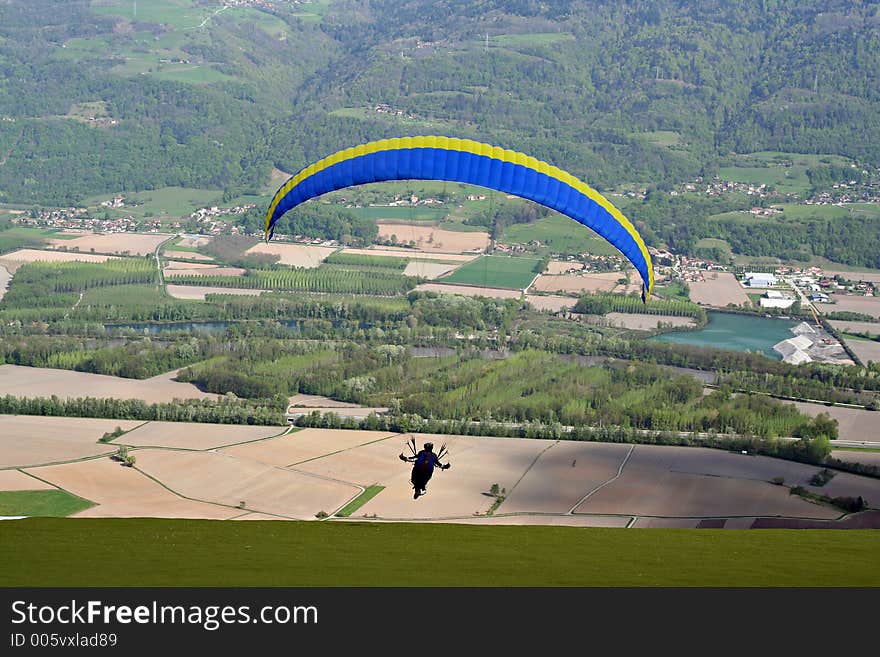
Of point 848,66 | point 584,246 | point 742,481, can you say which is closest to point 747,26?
point 848,66

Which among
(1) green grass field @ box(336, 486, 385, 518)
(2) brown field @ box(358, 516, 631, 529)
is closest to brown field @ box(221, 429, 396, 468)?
(1) green grass field @ box(336, 486, 385, 518)

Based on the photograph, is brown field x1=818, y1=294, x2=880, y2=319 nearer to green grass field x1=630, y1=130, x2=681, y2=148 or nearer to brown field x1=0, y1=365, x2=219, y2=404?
brown field x1=0, y1=365, x2=219, y2=404

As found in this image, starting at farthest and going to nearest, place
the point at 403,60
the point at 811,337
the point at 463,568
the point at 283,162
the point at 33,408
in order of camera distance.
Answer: the point at 403,60, the point at 283,162, the point at 811,337, the point at 33,408, the point at 463,568

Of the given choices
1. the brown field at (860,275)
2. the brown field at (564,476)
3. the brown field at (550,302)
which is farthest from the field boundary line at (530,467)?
the brown field at (860,275)

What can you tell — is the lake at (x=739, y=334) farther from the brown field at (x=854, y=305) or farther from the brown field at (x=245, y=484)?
the brown field at (x=245, y=484)

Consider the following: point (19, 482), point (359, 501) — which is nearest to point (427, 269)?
point (19, 482)

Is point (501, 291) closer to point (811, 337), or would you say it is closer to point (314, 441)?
point (811, 337)
